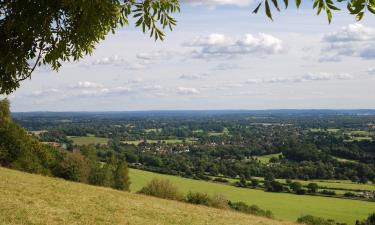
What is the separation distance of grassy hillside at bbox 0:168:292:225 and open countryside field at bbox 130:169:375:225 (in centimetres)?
3703

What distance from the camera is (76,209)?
1000 inches

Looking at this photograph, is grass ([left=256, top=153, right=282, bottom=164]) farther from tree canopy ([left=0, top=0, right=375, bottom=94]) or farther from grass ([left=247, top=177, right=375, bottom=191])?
tree canopy ([left=0, top=0, right=375, bottom=94])

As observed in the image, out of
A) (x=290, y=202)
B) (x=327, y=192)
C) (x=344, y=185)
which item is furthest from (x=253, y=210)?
(x=344, y=185)

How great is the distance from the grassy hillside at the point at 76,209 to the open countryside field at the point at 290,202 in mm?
37026

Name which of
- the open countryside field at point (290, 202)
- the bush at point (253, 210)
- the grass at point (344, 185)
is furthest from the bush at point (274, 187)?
the bush at point (253, 210)

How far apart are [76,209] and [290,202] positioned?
64.7m

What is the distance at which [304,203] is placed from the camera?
8188 centimetres

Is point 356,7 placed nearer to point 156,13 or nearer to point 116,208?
point 156,13

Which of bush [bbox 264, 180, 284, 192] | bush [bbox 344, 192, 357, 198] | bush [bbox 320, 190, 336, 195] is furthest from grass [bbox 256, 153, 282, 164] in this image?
bush [bbox 344, 192, 357, 198]

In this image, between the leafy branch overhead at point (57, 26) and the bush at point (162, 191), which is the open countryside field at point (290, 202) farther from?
the leafy branch overhead at point (57, 26)

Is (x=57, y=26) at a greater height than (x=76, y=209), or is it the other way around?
(x=57, y=26)

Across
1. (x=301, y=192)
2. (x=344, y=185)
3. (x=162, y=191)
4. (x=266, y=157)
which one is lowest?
(x=266, y=157)

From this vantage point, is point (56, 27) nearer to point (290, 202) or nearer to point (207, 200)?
point (207, 200)

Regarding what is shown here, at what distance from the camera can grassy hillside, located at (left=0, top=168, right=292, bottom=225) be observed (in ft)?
71.5
